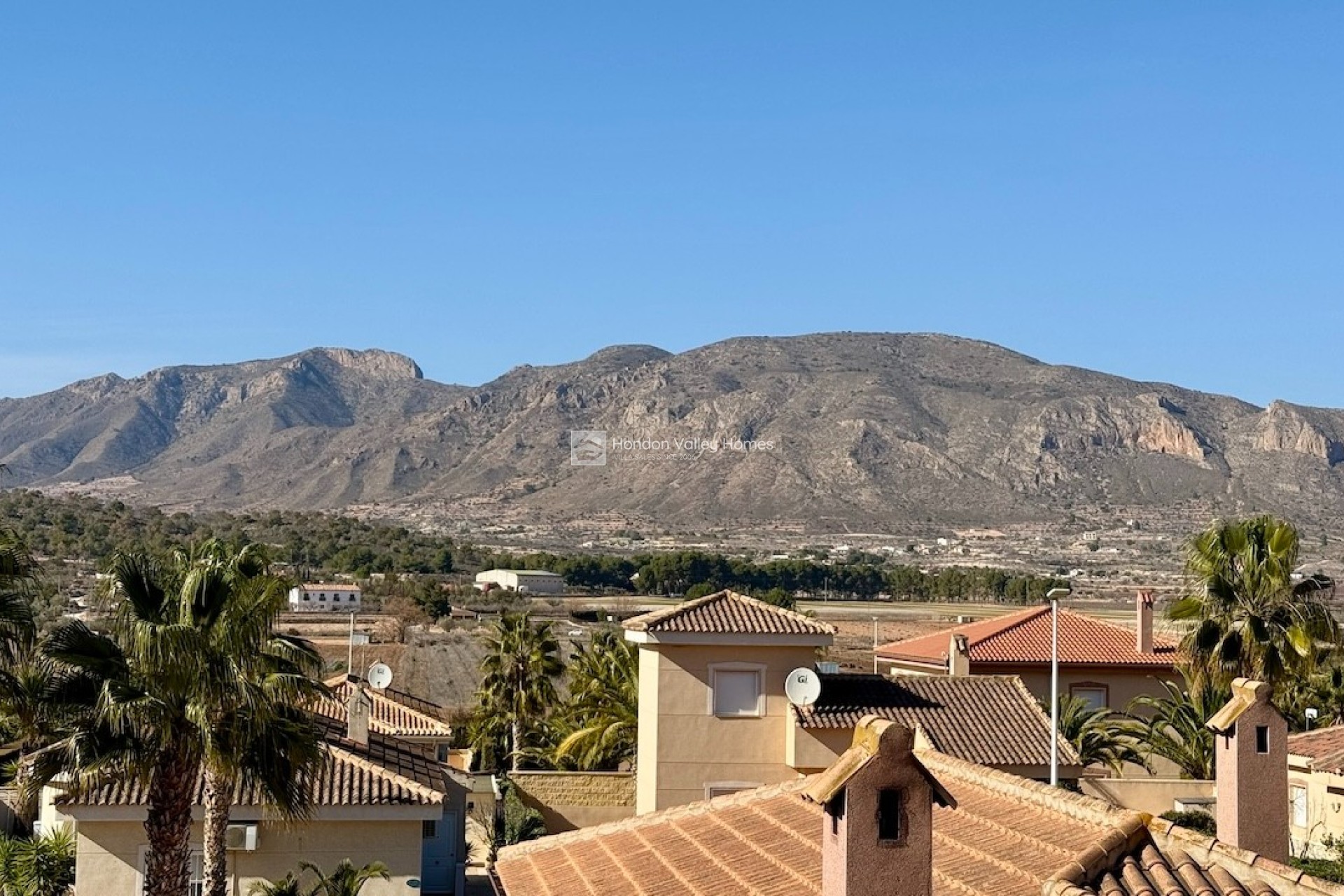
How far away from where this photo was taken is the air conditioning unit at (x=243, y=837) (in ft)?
76.3

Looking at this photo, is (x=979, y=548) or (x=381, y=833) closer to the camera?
(x=381, y=833)

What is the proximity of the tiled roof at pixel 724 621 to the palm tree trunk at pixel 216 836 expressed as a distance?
11435 mm

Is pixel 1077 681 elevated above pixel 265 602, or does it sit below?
below

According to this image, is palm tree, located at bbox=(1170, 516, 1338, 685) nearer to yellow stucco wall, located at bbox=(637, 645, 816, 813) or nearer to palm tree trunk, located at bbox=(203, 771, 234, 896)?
yellow stucco wall, located at bbox=(637, 645, 816, 813)

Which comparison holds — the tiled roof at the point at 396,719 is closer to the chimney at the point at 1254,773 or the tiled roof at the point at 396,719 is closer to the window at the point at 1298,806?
the window at the point at 1298,806

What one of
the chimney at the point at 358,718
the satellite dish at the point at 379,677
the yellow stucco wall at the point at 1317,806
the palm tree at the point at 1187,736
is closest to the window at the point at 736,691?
the chimney at the point at 358,718

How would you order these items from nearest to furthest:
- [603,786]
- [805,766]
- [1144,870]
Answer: [1144,870] → [805,766] → [603,786]

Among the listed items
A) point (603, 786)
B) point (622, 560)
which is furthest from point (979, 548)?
point (603, 786)

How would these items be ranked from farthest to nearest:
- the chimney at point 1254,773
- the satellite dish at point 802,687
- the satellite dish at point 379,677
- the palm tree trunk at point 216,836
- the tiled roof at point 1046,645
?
1. the tiled roof at point 1046,645
2. the satellite dish at point 379,677
3. the satellite dish at point 802,687
4. the palm tree trunk at point 216,836
5. the chimney at point 1254,773

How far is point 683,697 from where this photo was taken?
2986 centimetres

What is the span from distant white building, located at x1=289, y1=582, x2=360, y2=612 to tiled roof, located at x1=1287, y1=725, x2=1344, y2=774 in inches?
3037

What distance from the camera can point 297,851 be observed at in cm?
2359

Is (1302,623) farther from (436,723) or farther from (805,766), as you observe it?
(436,723)

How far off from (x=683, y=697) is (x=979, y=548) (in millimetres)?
164892
